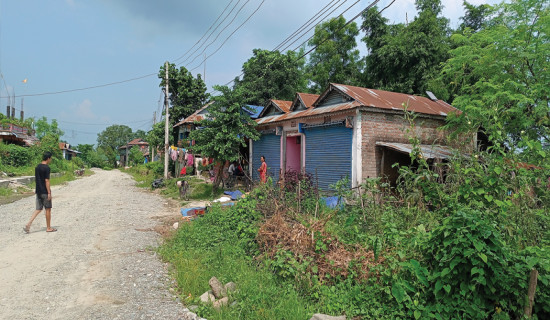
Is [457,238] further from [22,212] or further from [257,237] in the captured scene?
[22,212]

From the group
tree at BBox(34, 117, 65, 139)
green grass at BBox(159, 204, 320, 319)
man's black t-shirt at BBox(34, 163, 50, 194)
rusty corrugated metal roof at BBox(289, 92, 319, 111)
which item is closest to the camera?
green grass at BBox(159, 204, 320, 319)

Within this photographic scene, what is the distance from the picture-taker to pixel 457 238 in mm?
3131

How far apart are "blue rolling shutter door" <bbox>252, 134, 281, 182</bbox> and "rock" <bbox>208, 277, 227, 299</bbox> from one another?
870cm

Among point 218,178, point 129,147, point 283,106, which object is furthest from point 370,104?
point 129,147

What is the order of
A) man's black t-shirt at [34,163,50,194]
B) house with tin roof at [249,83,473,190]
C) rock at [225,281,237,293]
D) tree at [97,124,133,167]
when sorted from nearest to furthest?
rock at [225,281,237,293], man's black t-shirt at [34,163,50,194], house with tin roof at [249,83,473,190], tree at [97,124,133,167]

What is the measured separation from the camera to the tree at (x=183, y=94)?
26.0 meters

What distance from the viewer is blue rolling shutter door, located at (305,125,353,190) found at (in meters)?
9.98

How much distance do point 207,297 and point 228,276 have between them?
1.71 feet

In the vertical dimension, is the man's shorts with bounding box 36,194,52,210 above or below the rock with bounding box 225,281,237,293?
above

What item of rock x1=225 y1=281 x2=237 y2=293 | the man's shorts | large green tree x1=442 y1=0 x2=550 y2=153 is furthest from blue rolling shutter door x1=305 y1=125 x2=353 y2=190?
the man's shorts

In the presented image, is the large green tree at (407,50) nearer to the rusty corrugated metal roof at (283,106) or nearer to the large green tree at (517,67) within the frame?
the rusty corrugated metal roof at (283,106)

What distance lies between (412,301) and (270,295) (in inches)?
63.4

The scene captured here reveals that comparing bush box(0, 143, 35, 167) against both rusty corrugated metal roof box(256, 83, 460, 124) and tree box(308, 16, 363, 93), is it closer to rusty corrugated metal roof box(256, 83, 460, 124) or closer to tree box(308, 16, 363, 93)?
rusty corrugated metal roof box(256, 83, 460, 124)

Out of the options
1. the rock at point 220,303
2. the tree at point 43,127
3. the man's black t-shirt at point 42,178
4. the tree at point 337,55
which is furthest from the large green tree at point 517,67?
the tree at point 43,127
